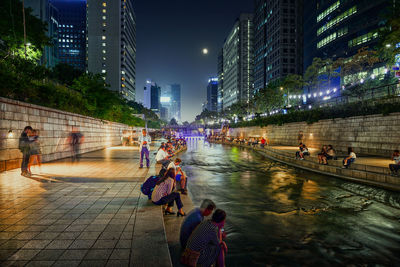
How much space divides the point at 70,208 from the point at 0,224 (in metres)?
1.33

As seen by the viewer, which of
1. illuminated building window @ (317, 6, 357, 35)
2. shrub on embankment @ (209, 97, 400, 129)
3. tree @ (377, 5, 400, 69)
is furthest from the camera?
illuminated building window @ (317, 6, 357, 35)

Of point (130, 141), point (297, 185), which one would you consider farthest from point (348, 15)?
point (297, 185)

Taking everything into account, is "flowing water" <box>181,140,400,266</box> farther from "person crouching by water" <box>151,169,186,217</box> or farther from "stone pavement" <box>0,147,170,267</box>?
"stone pavement" <box>0,147,170,267</box>

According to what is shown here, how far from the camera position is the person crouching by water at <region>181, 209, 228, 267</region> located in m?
3.24

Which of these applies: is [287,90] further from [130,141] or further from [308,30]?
[308,30]

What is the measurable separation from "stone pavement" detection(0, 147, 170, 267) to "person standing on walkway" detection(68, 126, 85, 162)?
994cm

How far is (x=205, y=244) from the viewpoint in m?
3.25

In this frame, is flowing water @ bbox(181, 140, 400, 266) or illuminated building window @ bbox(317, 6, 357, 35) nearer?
flowing water @ bbox(181, 140, 400, 266)

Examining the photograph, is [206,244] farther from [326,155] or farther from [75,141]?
[75,141]

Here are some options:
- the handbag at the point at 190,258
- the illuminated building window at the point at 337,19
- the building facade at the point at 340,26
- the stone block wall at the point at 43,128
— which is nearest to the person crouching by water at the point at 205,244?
the handbag at the point at 190,258

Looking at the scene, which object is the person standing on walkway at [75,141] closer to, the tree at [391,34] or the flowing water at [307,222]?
the flowing water at [307,222]

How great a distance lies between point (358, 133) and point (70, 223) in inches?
942

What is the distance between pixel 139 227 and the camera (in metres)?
4.56

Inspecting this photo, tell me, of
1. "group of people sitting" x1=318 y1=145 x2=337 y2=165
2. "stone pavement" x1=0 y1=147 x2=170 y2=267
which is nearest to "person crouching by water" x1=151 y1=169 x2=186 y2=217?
"stone pavement" x1=0 y1=147 x2=170 y2=267
